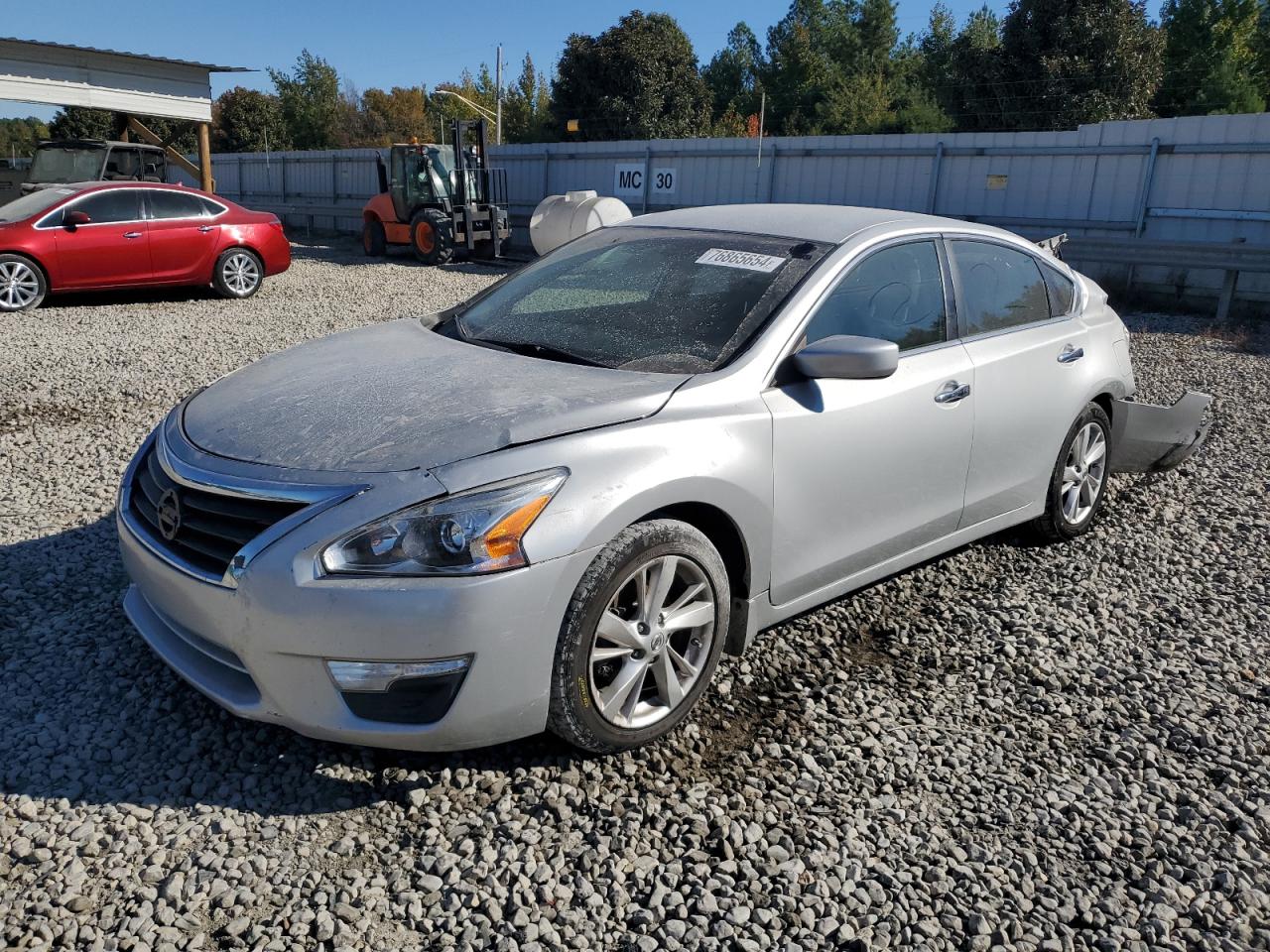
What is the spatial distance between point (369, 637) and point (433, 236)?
18.0m

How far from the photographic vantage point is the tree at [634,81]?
4331cm

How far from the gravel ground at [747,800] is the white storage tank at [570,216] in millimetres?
14097

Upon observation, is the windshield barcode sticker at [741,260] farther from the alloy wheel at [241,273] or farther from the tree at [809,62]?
the tree at [809,62]

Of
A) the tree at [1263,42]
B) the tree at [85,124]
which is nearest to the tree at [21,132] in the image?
the tree at [85,124]

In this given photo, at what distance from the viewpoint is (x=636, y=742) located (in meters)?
3.08

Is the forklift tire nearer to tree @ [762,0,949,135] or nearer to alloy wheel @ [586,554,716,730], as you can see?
alloy wheel @ [586,554,716,730]

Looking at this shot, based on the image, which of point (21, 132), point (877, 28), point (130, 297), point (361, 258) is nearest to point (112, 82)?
point (361, 258)

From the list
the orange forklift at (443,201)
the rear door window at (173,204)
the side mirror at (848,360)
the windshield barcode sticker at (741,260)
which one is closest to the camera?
the side mirror at (848,360)

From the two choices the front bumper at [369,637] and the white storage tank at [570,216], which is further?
the white storage tank at [570,216]

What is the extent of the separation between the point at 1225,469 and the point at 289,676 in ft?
20.4

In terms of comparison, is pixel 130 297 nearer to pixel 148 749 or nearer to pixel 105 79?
pixel 105 79

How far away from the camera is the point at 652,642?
303 cm

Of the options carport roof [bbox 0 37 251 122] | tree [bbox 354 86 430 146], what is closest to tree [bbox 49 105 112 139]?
tree [bbox 354 86 430 146]

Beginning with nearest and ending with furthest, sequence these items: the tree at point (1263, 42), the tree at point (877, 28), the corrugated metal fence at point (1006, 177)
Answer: the corrugated metal fence at point (1006, 177)
the tree at point (1263, 42)
the tree at point (877, 28)
